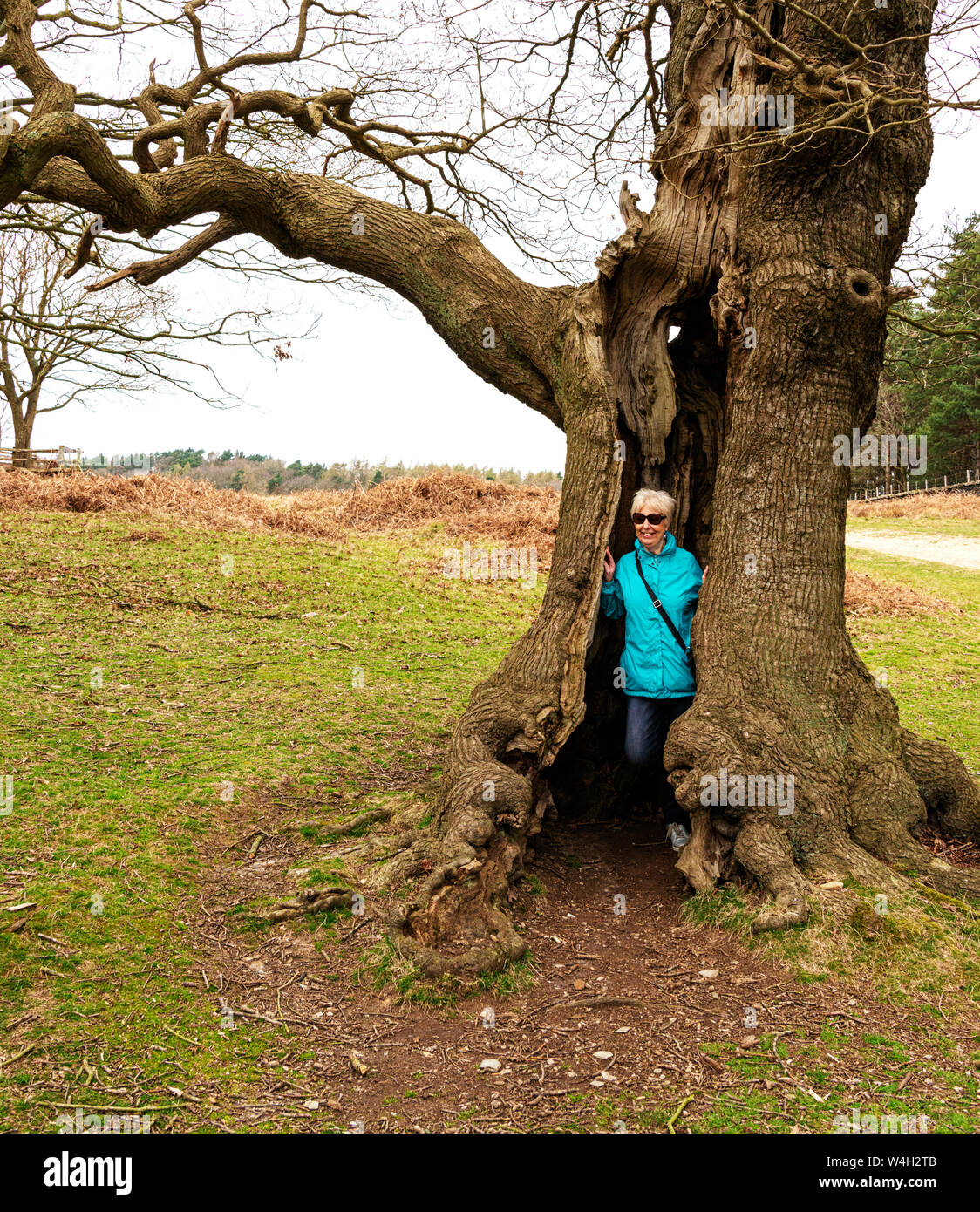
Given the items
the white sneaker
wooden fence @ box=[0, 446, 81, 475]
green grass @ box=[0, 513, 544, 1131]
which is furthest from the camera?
wooden fence @ box=[0, 446, 81, 475]

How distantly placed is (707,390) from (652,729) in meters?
2.31

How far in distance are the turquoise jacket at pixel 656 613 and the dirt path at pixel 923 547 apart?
57.4 feet

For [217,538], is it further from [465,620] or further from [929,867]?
[929,867]

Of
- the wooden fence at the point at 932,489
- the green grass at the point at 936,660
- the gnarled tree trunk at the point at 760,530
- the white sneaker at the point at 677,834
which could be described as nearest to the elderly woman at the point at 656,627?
the white sneaker at the point at 677,834

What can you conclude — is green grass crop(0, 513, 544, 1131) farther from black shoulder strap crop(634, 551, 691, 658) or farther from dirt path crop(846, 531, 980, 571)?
dirt path crop(846, 531, 980, 571)

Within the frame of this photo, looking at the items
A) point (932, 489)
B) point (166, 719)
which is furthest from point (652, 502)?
point (932, 489)

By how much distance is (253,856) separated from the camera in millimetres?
5145

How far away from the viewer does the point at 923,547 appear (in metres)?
25.1

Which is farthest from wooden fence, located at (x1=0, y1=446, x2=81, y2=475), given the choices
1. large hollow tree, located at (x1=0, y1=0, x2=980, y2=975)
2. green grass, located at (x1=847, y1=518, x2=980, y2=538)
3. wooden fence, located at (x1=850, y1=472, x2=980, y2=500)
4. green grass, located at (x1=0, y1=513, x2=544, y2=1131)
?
wooden fence, located at (x1=850, y1=472, x2=980, y2=500)

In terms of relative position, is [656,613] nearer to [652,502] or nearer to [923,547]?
[652,502]

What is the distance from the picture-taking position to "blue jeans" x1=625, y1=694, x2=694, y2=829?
5402 millimetres

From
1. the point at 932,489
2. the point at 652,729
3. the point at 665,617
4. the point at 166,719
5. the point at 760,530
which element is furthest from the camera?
the point at 932,489

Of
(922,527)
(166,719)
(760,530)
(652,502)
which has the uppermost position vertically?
(922,527)

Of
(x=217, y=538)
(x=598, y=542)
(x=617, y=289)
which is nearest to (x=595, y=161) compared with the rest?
(x=617, y=289)
